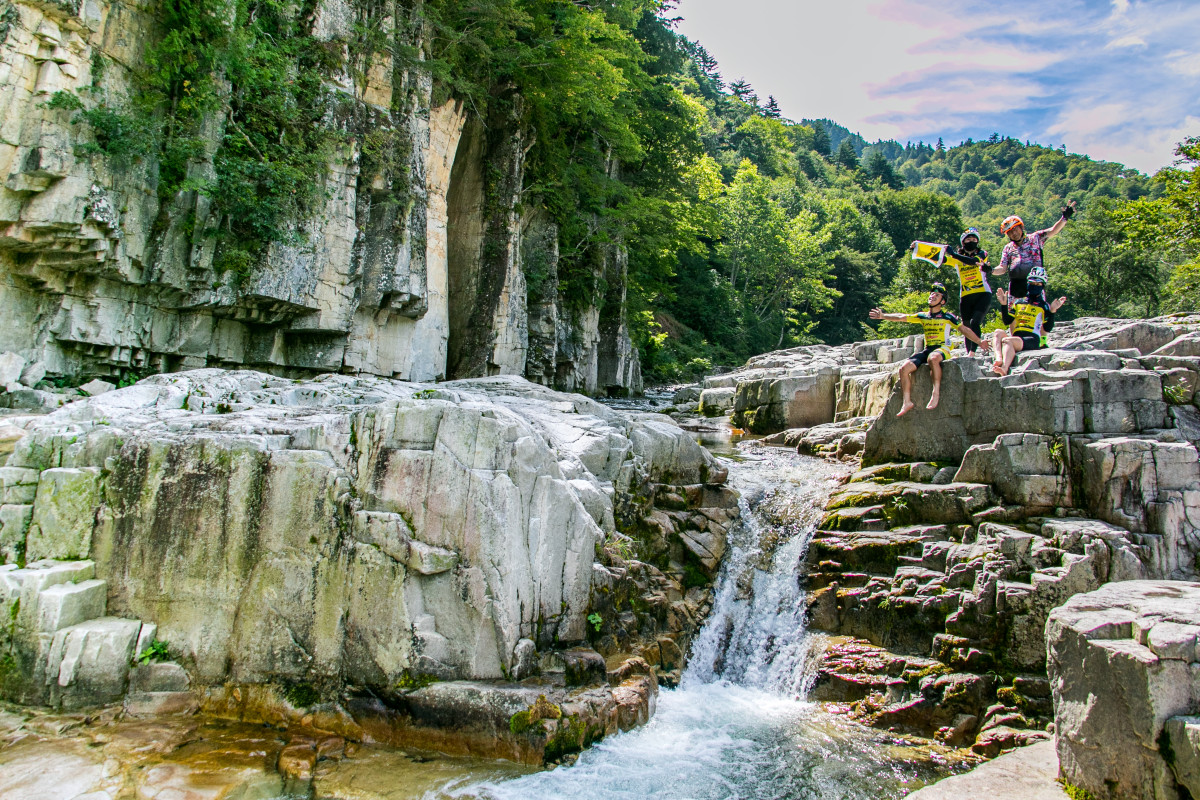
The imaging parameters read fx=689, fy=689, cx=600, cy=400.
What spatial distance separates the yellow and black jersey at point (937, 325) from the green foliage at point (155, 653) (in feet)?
36.4

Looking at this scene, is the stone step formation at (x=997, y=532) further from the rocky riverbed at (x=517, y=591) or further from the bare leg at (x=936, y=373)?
the bare leg at (x=936, y=373)

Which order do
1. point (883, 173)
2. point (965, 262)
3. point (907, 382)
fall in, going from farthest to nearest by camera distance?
point (883, 173)
point (907, 382)
point (965, 262)

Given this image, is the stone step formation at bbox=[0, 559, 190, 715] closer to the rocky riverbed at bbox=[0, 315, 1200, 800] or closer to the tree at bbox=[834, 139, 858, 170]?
the rocky riverbed at bbox=[0, 315, 1200, 800]

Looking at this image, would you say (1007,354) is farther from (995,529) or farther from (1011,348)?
(995,529)

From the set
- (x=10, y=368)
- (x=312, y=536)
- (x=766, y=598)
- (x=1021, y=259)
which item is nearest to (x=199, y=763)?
(x=312, y=536)

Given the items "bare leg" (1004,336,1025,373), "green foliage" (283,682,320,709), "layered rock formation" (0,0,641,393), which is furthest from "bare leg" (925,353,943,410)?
"layered rock formation" (0,0,641,393)

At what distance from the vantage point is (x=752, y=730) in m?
8.15

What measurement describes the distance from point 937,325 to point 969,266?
1026mm

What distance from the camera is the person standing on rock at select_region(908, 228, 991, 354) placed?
10.7 meters

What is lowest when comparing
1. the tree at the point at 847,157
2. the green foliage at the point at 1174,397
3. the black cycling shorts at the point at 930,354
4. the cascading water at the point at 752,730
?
the cascading water at the point at 752,730

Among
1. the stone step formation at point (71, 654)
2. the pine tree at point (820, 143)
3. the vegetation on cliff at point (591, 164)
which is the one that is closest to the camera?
the stone step formation at point (71, 654)

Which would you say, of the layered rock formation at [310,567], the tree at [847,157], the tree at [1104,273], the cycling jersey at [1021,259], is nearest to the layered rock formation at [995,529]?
the cycling jersey at [1021,259]

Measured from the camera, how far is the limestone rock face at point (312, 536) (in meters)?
7.27

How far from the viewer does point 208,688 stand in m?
7.15
